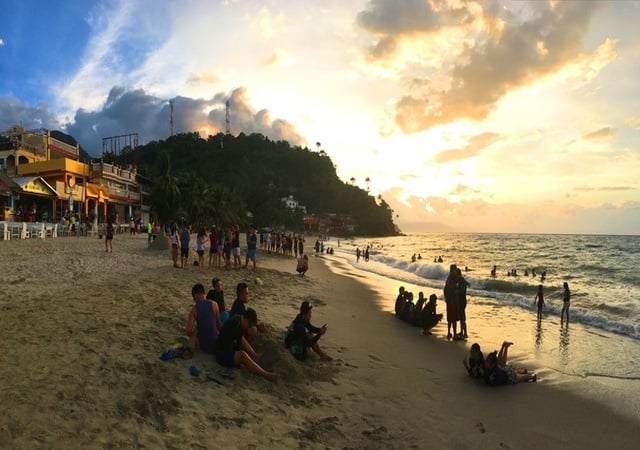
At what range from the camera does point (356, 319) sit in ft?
41.5

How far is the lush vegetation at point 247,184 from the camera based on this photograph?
162 feet

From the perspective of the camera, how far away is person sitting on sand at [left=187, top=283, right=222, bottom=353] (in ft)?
22.3

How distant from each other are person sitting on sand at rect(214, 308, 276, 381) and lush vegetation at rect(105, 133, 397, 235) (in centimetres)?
4171

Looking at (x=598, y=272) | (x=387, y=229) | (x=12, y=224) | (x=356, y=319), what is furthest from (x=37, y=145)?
(x=387, y=229)

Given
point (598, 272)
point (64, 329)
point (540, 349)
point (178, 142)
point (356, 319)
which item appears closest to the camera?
point (64, 329)

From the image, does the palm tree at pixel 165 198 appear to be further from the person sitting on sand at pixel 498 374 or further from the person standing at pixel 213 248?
the person sitting on sand at pixel 498 374

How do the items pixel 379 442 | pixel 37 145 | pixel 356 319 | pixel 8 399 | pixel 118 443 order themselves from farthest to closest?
pixel 37 145, pixel 356 319, pixel 379 442, pixel 8 399, pixel 118 443

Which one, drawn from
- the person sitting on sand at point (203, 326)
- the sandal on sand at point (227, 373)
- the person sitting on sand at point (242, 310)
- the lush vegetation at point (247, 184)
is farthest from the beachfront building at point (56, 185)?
Result: the sandal on sand at point (227, 373)

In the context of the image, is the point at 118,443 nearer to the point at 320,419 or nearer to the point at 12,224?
the point at 320,419

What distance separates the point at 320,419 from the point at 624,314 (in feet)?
51.5

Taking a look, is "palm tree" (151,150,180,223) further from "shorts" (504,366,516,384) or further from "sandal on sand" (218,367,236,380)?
"shorts" (504,366,516,384)

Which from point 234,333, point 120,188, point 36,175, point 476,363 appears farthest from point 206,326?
point 120,188

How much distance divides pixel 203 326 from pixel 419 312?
739cm

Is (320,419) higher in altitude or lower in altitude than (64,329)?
lower
